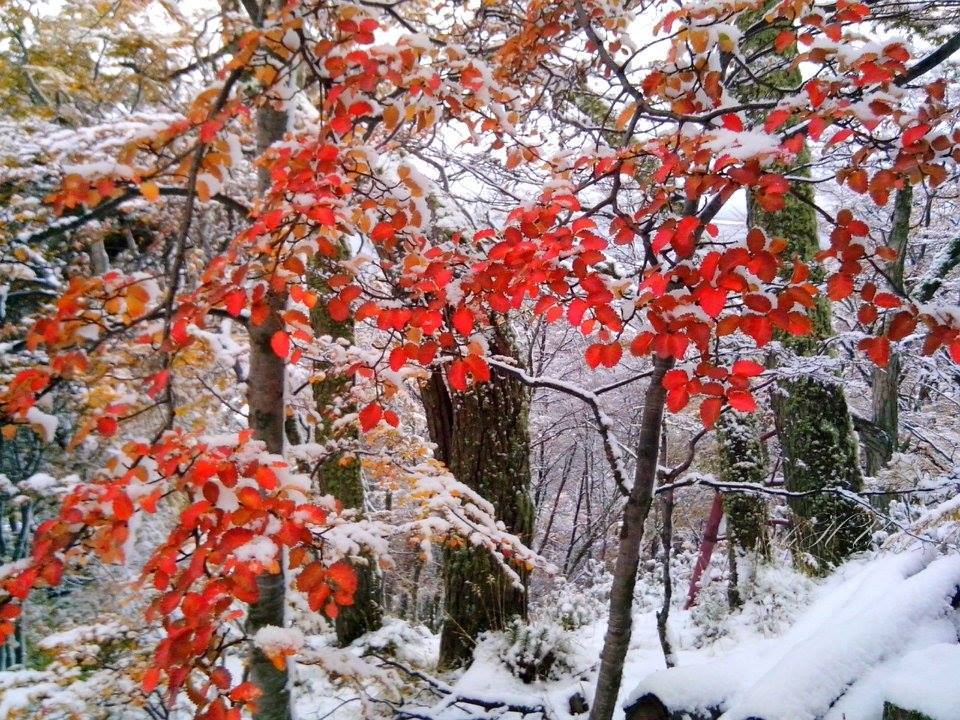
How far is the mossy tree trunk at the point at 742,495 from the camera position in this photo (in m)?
5.47

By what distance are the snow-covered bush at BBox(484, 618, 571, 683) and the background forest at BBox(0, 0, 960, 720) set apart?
21 mm

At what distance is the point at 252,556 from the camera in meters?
1.60

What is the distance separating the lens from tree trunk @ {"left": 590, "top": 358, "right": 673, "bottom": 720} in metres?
2.45

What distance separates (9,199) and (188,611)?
4.37 meters

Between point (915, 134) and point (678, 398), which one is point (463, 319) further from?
point (915, 134)

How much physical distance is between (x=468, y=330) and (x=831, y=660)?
220 cm

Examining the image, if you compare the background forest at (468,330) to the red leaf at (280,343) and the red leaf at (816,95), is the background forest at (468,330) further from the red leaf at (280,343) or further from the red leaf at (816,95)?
the red leaf at (280,343)

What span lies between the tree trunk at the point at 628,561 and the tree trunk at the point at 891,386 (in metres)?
6.04

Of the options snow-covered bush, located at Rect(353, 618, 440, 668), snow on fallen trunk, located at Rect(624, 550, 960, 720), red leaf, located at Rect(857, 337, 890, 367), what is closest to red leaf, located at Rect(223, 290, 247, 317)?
red leaf, located at Rect(857, 337, 890, 367)

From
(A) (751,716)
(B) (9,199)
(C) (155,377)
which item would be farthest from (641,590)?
(B) (9,199)

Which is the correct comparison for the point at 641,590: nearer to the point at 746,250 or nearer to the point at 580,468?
the point at 746,250

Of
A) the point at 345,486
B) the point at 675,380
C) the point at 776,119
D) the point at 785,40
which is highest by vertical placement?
the point at 785,40

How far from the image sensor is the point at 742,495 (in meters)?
5.82

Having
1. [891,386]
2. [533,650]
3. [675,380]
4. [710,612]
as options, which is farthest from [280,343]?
[891,386]
